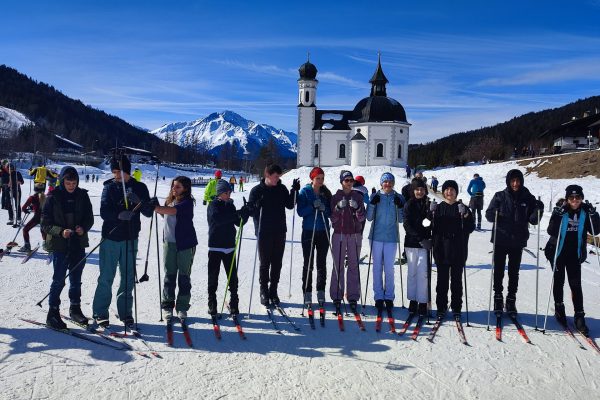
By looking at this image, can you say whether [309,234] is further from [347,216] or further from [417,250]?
[417,250]

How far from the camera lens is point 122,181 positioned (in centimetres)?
507

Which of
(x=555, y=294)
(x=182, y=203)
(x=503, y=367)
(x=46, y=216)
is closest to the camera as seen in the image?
(x=503, y=367)

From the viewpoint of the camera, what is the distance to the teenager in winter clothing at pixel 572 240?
18.1 ft

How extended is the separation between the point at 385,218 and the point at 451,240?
3.13 ft

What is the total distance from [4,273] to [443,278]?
719 cm

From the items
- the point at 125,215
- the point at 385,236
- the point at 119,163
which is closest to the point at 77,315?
the point at 125,215

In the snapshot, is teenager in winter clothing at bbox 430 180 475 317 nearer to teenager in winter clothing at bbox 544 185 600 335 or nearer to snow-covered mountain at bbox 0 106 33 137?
teenager in winter clothing at bbox 544 185 600 335

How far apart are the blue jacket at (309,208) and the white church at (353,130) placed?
49.1 m

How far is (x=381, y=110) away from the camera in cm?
5616

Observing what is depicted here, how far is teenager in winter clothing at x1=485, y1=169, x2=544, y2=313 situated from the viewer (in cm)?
583

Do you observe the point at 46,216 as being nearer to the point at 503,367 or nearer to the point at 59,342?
the point at 59,342

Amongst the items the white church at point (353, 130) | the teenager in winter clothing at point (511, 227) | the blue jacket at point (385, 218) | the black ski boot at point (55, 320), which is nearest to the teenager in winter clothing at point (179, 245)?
the black ski boot at point (55, 320)

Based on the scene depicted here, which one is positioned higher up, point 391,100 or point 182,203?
point 391,100

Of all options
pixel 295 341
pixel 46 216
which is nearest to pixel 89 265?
pixel 46 216
